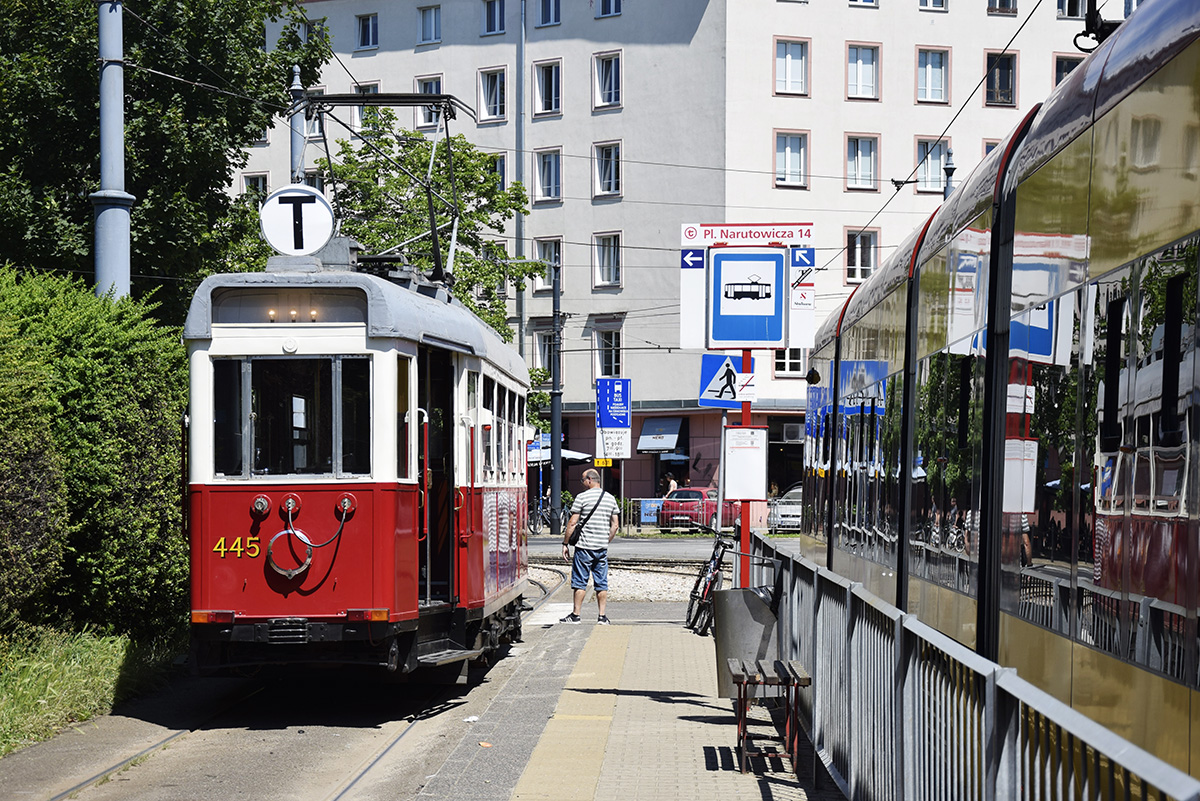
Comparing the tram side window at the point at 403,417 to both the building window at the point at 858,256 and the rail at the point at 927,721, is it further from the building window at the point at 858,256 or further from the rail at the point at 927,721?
the building window at the point at 858,256

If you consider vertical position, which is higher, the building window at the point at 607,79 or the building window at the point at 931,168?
the building window at the point at 607,79

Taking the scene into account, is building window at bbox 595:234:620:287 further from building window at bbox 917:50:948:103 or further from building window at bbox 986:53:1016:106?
building window at bbox 986:53:1016:106

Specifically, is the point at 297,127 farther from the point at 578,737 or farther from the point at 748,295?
the point at 578,737

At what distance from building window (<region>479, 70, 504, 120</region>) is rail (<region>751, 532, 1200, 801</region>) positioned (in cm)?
4472

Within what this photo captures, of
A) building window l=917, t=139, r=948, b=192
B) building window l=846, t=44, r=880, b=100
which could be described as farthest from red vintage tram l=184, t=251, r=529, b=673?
building window l=917, t=139, r=948, b=192

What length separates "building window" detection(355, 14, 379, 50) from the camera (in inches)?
2175

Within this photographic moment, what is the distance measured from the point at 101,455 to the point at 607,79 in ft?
134

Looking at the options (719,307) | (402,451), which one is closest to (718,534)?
(719,307)

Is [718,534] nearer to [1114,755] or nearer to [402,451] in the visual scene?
[402,451]

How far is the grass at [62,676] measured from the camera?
395 inches

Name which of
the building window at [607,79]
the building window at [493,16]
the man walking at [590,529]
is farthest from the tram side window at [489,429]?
the building window at [493,16]

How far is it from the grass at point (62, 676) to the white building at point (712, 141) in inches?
1460

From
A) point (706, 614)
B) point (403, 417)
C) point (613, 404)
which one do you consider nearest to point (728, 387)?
point (403, 417)

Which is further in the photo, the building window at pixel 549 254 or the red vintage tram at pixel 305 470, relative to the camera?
the building window at pixel 549 254
